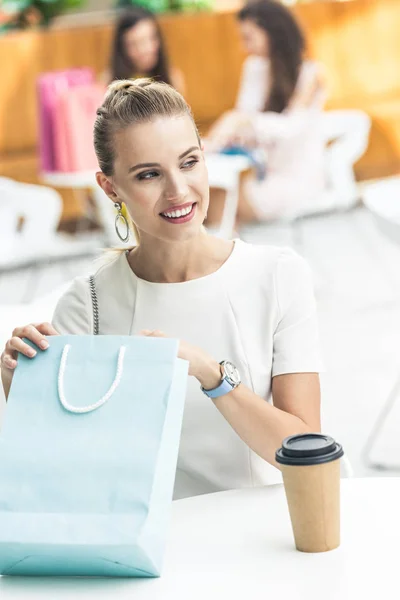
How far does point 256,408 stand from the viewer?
139 cm

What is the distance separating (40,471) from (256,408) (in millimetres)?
367

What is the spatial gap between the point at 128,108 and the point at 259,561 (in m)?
0.67

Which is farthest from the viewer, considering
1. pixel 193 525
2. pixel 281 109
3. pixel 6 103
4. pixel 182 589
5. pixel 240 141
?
pixel 6 103

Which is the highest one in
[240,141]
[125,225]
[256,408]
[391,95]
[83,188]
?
[391,95]

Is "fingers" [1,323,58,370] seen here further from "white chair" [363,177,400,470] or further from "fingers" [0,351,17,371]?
"white chair" [363,177,400,470]

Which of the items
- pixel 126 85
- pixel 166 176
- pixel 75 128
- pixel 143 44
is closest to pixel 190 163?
pixel 166 176

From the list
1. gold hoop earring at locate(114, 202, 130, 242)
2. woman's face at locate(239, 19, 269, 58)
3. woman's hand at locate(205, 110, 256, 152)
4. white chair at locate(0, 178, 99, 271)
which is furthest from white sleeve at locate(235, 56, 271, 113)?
gold hoop earring at locate(114, 202, 130, 242)

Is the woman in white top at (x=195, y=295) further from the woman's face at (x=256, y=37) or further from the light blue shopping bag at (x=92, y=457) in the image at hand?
the woman's face at (x=256, y=37)

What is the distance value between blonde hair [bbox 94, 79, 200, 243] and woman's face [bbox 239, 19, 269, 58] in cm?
407

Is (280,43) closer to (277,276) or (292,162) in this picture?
(292,162)

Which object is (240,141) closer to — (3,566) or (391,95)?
(391,95)

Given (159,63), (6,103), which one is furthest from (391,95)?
(6,103)

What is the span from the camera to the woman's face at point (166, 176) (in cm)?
144

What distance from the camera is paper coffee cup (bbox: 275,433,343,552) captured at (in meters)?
1.10
